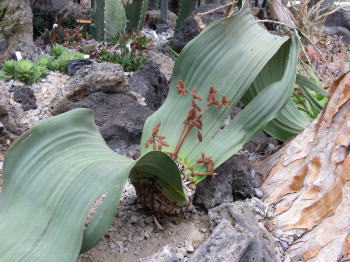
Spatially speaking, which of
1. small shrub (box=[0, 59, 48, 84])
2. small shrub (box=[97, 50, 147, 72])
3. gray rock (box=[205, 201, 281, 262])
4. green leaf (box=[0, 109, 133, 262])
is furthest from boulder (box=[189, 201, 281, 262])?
small shrub (box=[97, 50, 147, 72])

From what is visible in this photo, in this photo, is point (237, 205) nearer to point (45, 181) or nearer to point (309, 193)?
point (309, 193)

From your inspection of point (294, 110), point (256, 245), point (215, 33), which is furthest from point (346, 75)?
point (256, 245)

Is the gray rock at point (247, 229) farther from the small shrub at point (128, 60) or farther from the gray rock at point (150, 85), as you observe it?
the small shrub at point (128, 60)

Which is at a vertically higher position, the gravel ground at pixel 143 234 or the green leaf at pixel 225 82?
the green leaf at pixel 225 82

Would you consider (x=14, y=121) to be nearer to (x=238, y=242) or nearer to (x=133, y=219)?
(x=133, y=219)

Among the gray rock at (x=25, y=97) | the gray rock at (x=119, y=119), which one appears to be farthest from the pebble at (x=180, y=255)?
the gray rock at (x=25, y=97)
